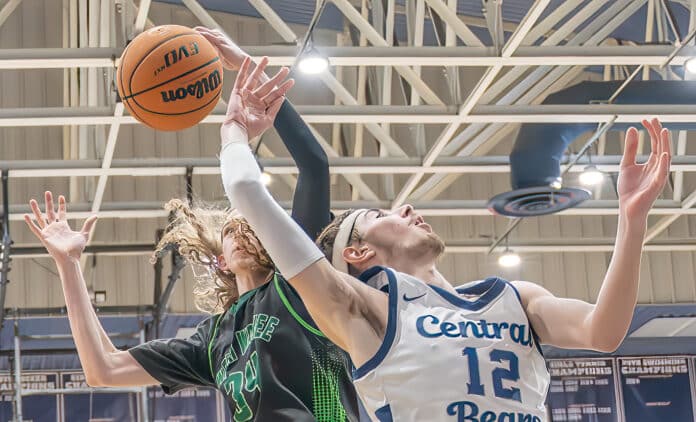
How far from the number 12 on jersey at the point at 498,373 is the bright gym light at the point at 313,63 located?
21.4 ft

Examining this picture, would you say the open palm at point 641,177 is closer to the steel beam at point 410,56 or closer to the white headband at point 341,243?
the white headband at point 341,243

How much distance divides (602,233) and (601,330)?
14361mm

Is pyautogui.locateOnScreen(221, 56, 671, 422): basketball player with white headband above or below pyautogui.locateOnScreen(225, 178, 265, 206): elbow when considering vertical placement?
below

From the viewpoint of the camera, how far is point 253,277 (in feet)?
13.1

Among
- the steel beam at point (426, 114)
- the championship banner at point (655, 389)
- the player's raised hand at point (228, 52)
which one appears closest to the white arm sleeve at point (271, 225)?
the player's raised hand at point (228, 52)

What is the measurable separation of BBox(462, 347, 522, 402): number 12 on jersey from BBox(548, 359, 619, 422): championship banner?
13.3 m

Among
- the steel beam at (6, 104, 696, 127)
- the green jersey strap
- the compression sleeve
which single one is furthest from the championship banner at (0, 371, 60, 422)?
the compression sleeve

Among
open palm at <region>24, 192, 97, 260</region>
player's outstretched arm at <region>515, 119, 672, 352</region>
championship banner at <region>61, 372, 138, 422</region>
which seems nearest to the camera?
player's outstretched arm at <region>515, 119, 672, 352</region>

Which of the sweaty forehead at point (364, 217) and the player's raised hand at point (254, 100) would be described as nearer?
the player's raised hand at point (254, 100)

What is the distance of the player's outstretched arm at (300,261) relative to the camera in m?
2.75

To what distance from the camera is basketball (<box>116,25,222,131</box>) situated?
14.7 feet

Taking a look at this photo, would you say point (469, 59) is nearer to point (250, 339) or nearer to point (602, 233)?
point (250, 339)

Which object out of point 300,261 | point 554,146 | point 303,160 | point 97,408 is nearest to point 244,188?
point 300,261

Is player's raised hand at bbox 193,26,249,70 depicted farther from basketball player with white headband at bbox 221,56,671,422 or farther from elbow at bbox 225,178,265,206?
elbow at bbox 225,178,265,206
